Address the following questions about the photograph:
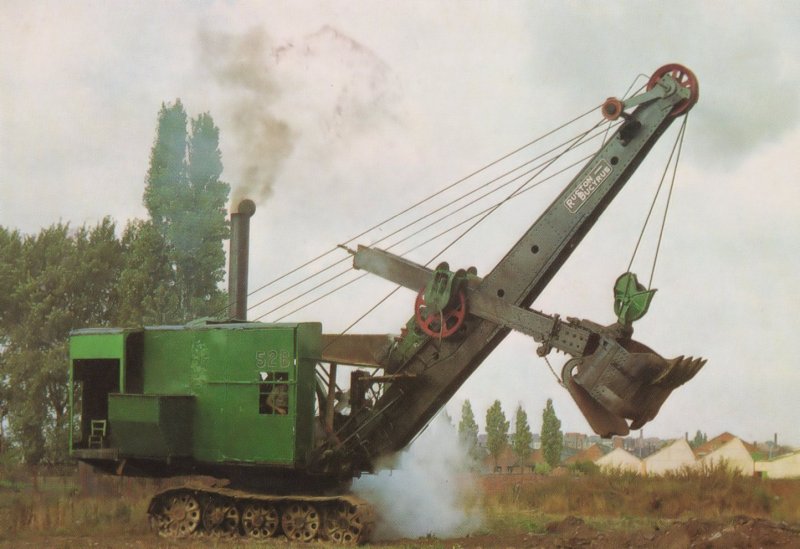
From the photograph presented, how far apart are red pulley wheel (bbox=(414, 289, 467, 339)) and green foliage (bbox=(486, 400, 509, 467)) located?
4440 centimetres

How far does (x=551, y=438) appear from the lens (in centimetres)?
5756

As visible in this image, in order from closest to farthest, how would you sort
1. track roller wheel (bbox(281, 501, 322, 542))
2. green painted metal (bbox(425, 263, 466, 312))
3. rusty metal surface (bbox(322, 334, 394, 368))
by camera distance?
track roller wheel (bbox(281, 501, 322, 542))
green painted metal (bbox(425, 263, 466, 312))
rusty metal surface (bbox(322, 334, 394, 368))

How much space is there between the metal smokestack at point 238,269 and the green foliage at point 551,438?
39.5 m

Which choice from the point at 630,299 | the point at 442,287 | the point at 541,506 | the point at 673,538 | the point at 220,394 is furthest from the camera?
the point at 541,506

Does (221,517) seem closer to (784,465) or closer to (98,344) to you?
(98,344)

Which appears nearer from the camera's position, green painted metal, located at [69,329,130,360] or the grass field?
green painted metal, located at [69,329,130,360]

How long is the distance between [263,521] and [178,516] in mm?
1601

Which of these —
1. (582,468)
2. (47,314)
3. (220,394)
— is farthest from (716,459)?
(47,314)

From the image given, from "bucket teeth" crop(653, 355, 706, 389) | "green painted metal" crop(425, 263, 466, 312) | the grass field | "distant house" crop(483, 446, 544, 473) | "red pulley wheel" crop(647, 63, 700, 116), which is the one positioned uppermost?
"red pulley wheel" crop(647, 63, 700, 116)

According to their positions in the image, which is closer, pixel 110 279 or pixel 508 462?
pixel 110 279

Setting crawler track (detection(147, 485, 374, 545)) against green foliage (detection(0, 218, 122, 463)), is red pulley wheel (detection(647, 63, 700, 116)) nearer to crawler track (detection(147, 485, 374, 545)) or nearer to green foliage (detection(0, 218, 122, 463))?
crawler track (detection(147, 485, 374, 545))

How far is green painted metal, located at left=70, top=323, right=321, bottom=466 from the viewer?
1459 cm

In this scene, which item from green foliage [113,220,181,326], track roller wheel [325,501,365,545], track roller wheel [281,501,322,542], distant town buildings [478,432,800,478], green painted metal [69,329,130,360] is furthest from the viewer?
green foliage [113,220,181,326]

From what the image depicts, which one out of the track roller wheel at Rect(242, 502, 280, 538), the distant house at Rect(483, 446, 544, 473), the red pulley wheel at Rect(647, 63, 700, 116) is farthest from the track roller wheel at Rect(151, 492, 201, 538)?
→ the distant house at Rect(483, 446, 544, 473)
